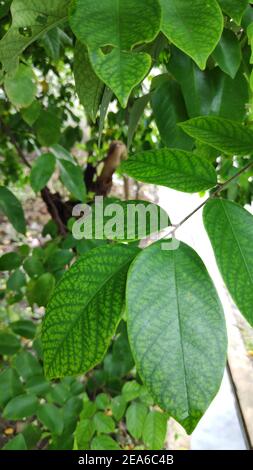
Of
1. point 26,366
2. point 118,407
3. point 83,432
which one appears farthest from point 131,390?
point 26,366

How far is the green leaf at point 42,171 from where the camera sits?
0.79 metres

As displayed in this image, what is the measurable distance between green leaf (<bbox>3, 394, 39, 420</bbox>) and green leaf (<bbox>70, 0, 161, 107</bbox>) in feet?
2.51

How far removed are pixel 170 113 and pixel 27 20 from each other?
0.70ft

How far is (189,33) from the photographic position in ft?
1.03

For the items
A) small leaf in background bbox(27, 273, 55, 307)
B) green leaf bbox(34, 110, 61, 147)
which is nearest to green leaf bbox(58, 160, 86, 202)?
green leaf bbox(34, 110, 61, 147)

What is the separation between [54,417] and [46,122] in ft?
1.82

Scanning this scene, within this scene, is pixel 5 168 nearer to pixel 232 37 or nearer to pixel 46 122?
pixel 46 122

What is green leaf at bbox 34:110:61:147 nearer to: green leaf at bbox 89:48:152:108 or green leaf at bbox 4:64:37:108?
green leaf at bbox 4:64:37:108

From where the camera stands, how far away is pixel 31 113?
800mm

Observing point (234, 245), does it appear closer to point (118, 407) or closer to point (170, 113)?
point (170, 113)

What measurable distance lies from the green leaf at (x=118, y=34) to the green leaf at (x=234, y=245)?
143mm

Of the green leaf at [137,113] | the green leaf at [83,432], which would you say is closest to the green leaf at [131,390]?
the green leaf at [83,432]

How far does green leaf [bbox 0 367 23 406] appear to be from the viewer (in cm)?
92
